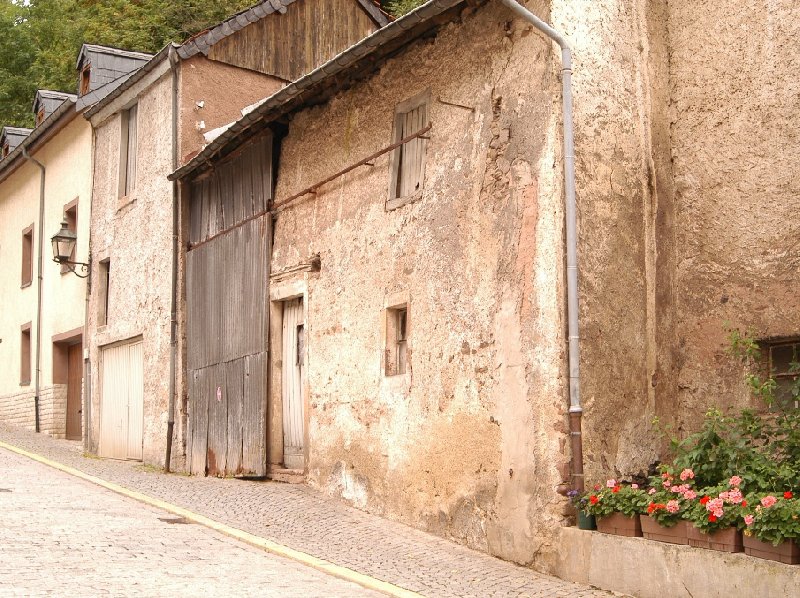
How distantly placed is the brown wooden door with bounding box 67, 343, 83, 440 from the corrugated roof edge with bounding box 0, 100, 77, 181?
14.2ft

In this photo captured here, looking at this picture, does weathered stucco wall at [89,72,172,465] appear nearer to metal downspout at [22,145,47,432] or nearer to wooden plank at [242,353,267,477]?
wooden plank at [242,353,267,477]

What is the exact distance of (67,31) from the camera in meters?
31.2

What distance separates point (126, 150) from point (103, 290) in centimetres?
256

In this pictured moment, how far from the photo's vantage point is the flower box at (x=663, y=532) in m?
7.75

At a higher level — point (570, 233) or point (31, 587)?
point (570, 233)

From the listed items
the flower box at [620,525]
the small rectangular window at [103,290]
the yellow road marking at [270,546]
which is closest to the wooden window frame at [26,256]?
the small rectangular window at [103,290]

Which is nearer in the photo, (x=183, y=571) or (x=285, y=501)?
(x=183, y=571)

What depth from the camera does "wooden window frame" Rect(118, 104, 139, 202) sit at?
728 inches

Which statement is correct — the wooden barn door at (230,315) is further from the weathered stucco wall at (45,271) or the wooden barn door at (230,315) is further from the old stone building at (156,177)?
the weathered stucco wall at (45,271)

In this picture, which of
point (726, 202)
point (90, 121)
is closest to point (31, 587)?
point (726, 202)

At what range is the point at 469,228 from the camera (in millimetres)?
10242

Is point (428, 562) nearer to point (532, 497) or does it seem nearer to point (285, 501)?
point (532, 497)

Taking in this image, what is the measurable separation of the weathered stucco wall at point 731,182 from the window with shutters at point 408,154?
99.4 inches

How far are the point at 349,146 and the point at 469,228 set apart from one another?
2731 millimetres
